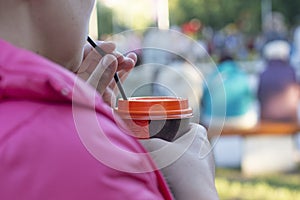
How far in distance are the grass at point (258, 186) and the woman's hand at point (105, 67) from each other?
442 cm

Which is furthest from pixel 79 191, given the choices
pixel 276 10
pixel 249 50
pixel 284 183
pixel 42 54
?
pixel 276 10

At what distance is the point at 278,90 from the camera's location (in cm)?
A: 720

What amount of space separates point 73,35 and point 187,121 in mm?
252

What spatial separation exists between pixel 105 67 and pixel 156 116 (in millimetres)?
136

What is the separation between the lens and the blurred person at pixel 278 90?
7.09m

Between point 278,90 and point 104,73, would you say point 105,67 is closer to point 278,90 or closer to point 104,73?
point 104,73

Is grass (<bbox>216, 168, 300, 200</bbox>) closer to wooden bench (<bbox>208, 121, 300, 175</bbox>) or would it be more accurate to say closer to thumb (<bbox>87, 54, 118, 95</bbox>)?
wooden bench (<bbox>208, 121, 300, 175</bbox>)

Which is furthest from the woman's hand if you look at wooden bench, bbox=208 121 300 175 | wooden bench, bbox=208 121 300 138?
Answer: wooden bench, bbox=208 121 300 175

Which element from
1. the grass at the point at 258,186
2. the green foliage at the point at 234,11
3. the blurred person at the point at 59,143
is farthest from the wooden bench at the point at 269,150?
the green foliage at the point at 234,11

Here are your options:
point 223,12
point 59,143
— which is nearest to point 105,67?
point 59,143

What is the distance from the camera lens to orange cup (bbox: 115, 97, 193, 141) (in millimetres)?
1022

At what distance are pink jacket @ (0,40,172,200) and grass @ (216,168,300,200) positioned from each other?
4.77 meters

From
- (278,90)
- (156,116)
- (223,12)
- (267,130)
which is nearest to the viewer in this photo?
(156,116)

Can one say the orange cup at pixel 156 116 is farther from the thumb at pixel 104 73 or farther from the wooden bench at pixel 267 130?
the wooden bench at pixel 267 130
